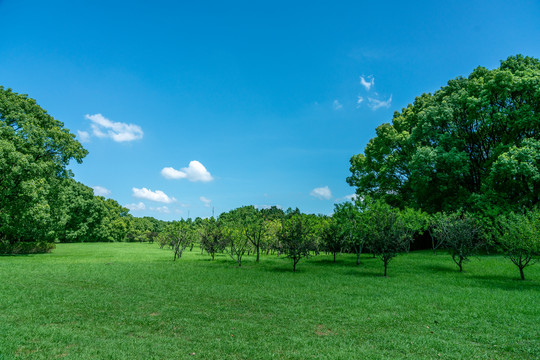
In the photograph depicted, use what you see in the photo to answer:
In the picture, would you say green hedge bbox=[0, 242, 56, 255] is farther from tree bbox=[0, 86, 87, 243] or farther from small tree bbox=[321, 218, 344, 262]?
small tree bbox=[321, 218, 344, 262]

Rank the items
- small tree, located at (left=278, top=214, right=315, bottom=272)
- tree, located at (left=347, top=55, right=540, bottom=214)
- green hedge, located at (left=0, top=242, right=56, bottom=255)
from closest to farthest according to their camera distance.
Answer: small tree, located at (left=278, top=214, right=315, bottom=272), tree, located at (left=347, top=55, right=540, bottom=214), green hedge, located at (left=0, top=242, right=56, bottom=255)

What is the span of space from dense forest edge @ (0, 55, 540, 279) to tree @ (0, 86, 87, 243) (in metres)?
0.10

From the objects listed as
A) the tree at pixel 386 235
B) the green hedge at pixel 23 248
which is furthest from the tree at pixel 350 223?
the green hedge at pixel 23 248

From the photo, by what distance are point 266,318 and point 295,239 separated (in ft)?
39.4

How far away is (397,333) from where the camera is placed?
7816mm

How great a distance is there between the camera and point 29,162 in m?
26.5

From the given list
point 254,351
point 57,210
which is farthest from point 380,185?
point 57,210

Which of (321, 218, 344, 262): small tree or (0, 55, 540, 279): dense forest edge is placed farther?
(321, 218, 344, 262): small tree

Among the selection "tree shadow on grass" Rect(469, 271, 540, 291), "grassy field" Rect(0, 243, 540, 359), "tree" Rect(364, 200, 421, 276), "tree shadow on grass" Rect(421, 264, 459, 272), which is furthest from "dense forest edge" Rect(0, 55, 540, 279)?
"grassy field" Rect(0, 243, 540, 359)

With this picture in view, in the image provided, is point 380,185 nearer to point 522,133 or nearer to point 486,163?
point 486,163

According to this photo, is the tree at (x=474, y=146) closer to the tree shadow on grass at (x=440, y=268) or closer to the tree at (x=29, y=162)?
the tree shadow on grass at (x=440, y=268)

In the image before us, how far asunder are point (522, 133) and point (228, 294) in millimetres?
→ 32945

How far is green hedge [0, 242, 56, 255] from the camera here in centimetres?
3155

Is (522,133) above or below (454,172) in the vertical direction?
above
